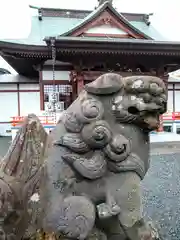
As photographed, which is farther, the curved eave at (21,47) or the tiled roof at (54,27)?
the tiled roof at (54,27)

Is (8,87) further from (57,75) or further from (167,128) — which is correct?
(167,128)

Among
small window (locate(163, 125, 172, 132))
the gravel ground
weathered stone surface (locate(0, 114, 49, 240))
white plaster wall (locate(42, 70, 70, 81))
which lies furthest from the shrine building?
weathered stone surface (locate(0, 114, 49, 240))

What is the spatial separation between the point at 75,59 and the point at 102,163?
6.28 metres

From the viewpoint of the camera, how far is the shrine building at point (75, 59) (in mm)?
6305

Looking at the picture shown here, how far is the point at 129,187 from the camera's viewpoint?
32.4 inches

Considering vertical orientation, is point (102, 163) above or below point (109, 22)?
below

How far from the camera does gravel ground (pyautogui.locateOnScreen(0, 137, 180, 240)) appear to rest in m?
1.65

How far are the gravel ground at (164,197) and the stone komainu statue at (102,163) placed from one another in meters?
0.84

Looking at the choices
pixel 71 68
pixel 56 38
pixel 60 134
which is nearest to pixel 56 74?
pixel 71 68

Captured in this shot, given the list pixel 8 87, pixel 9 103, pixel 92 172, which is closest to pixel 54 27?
pixel 8 87

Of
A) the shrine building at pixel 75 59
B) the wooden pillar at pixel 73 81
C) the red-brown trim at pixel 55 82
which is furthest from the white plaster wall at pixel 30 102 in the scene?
the wooden pillar at pixel 73 81

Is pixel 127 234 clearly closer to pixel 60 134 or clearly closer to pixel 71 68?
pixel 60 134

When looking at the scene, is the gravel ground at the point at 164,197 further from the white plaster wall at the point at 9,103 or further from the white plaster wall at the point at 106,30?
the white plaster wall at the point at 9,103

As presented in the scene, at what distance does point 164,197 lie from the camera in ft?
7.29
